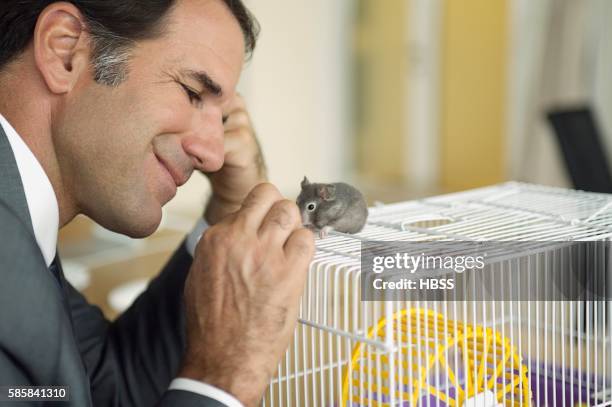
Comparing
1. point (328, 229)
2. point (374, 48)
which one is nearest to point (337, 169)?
point (374, 48)

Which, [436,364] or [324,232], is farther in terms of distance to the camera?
[324,232]

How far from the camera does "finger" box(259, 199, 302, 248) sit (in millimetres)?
818

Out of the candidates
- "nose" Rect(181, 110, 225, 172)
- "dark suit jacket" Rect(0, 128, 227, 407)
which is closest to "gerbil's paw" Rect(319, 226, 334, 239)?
"nose" Rect(181, 110, 225, 172)

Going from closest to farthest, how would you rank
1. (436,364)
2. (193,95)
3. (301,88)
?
1. (436,364)
2. (193,95)
3. (301,88)

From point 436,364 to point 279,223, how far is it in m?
0.26

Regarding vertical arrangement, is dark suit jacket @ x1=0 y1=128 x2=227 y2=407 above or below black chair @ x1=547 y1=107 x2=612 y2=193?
below

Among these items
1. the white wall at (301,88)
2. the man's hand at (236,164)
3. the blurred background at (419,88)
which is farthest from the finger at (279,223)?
the white wall at (301,88)

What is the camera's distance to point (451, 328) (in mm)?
917

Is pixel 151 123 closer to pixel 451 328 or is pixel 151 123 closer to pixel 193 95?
pixel 193 95

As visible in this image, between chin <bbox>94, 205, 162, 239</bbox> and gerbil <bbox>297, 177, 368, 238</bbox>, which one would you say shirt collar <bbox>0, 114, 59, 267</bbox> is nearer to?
chin <bbox>94, 205, 162, 239</bbox>

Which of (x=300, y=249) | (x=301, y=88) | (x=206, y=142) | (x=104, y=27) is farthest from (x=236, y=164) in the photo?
(x=301, y=88)

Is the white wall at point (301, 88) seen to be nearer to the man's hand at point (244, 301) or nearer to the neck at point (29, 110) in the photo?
the neck at point (29, 110)

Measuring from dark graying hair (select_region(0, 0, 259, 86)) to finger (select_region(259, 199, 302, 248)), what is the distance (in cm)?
29

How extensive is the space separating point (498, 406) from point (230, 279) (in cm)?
34
